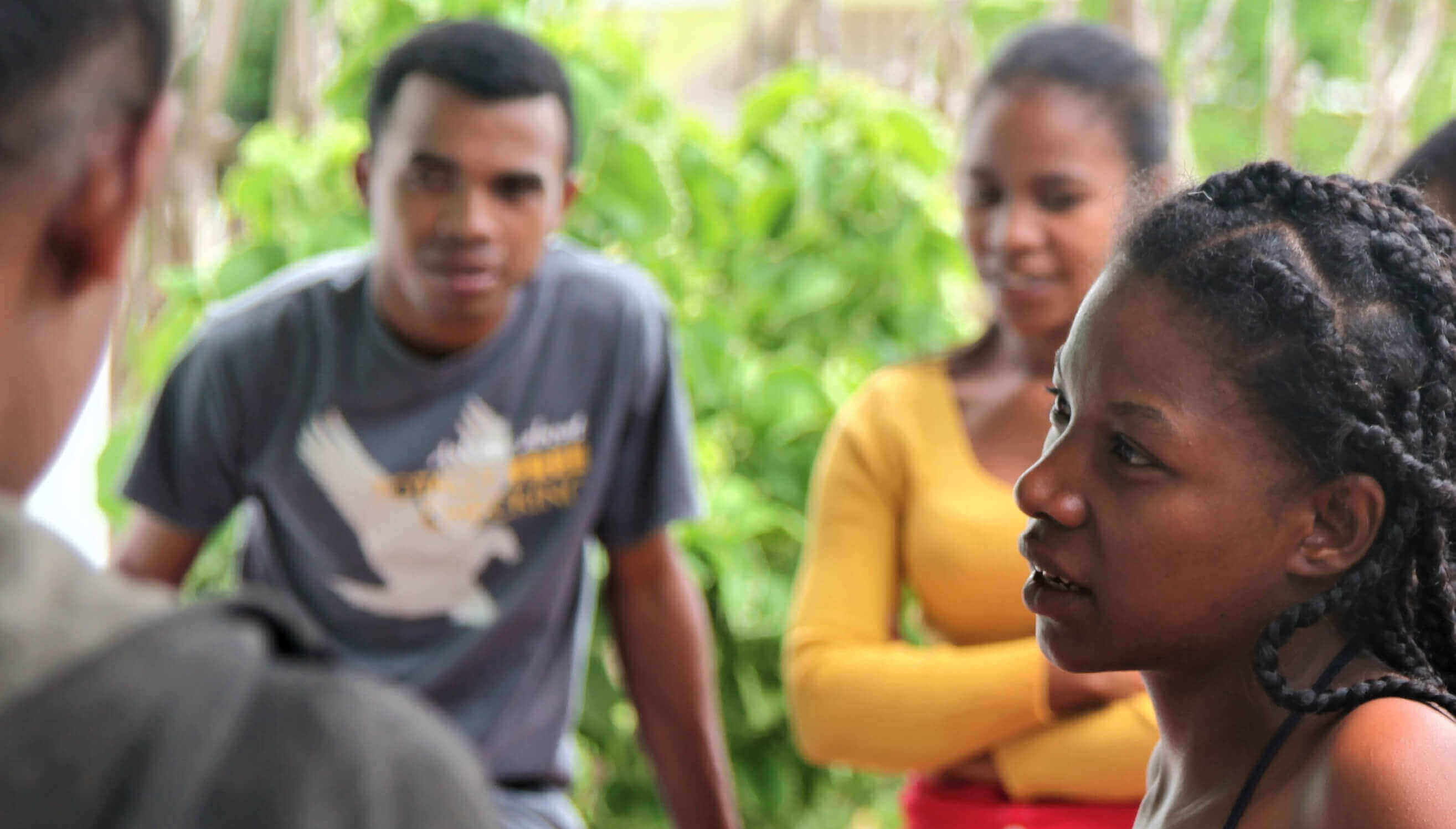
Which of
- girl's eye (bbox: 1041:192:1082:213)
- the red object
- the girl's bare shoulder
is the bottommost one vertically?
the red object

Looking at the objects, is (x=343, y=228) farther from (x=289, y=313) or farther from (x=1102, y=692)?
(x=1102, y=692)

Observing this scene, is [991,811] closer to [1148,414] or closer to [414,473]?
[1148,414]

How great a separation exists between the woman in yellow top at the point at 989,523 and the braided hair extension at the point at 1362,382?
665 mm

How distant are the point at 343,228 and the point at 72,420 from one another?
2208 mm

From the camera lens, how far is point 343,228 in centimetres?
303

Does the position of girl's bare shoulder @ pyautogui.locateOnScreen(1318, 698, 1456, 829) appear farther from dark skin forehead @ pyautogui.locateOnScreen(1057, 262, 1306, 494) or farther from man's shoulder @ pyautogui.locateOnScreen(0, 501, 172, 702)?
man's shoulder @ pyautogui.locateOnScreen(0, 501, 172, 702)

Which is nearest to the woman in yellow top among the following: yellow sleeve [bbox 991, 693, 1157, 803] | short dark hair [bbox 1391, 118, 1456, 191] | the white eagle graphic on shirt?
yellow sleeve [bbox 991, 693, 1157, 803]

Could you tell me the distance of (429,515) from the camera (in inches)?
87.2

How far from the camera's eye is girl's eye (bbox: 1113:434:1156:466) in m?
1.17

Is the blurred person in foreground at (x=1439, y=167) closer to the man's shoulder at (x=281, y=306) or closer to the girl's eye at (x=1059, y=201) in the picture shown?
the girl's eye at (x=1059, y=201)

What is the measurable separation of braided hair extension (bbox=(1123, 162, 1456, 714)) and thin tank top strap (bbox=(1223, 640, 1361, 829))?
2 centimetres

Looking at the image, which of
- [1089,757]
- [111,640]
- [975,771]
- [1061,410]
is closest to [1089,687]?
[1089,757]

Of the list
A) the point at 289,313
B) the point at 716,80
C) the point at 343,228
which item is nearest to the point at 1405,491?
the point at 289,313

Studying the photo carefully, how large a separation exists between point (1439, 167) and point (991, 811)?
991 mm
